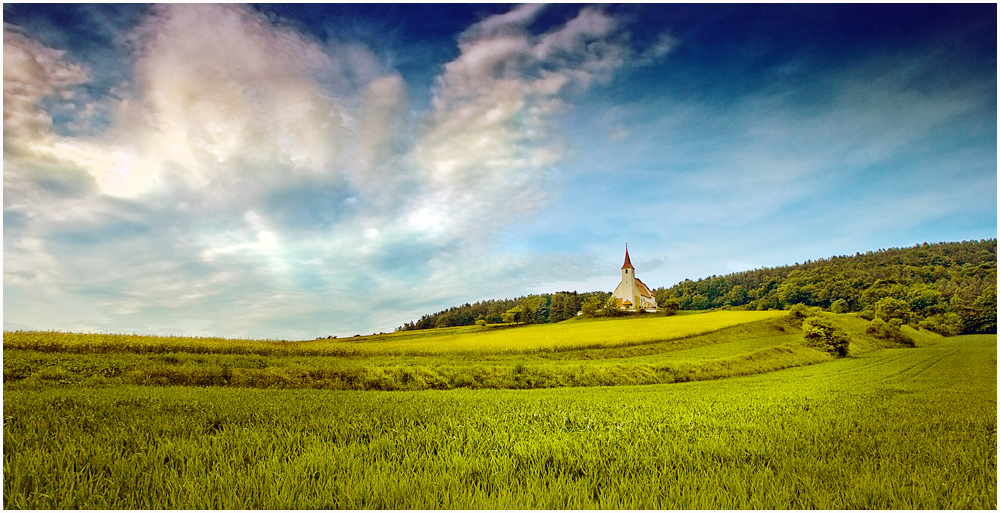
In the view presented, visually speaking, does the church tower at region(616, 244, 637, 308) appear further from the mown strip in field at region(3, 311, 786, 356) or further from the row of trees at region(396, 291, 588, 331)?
the mown strip in field at region(3, 311, 786, 356)

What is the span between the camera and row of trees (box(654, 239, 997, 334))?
31281 millimetres

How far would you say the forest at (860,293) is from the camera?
3294cm

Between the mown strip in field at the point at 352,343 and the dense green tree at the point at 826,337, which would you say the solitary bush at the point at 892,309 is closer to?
the dense green tree at the point at 826,337

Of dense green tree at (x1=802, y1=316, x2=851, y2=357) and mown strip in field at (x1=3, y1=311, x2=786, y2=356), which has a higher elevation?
mown strip in field at (x1=3, y1=311, x2=786, y2=356)

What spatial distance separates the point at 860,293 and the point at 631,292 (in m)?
50.9

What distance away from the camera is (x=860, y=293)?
5247 cm

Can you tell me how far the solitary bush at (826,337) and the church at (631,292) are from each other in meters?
52.2

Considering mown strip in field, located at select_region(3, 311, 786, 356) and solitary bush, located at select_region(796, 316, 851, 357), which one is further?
solitary bush, located at select_region(796, 316, 851, 357)

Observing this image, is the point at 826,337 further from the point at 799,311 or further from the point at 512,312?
the point at 512,312

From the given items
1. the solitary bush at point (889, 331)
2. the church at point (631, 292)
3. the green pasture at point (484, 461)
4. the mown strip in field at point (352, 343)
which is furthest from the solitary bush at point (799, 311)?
the green pasture at point (484, 461)

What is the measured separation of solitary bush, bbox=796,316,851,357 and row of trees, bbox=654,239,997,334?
801 cm

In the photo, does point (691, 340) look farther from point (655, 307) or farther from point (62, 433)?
point (62, 433)

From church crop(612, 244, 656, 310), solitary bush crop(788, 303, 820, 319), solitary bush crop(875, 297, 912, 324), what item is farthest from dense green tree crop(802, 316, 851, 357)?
church crop(612, 244, 656, 310)

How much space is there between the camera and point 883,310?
48312 millimetres
